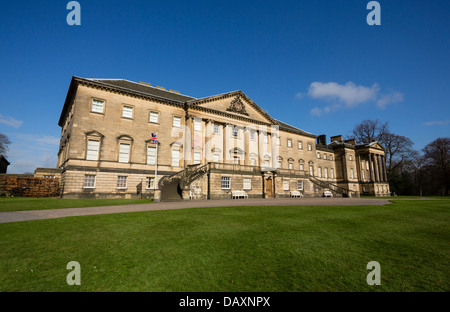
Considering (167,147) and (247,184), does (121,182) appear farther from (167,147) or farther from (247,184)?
(247,184)

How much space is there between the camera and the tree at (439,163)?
2023 inches

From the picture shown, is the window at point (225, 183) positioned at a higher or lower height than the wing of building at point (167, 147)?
lower

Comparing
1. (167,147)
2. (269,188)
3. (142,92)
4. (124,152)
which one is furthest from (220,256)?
(142,92)

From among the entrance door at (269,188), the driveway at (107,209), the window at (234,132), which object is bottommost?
the driveway at (107,209)

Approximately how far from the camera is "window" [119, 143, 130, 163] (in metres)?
26.8

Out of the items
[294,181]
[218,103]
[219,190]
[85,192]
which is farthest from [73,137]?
[294,181]

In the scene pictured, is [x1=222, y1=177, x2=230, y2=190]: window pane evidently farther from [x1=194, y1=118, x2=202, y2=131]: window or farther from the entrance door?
[x1=194, y1=118, x2=202, y2=131]: window

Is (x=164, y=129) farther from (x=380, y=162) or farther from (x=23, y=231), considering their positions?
(x=380, y=162)

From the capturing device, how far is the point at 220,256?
4910 millimetres

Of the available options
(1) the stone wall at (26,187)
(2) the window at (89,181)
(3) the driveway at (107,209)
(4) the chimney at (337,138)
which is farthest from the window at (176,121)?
(4) the chimney at (337,138)

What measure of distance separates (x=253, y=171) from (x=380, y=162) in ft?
155
